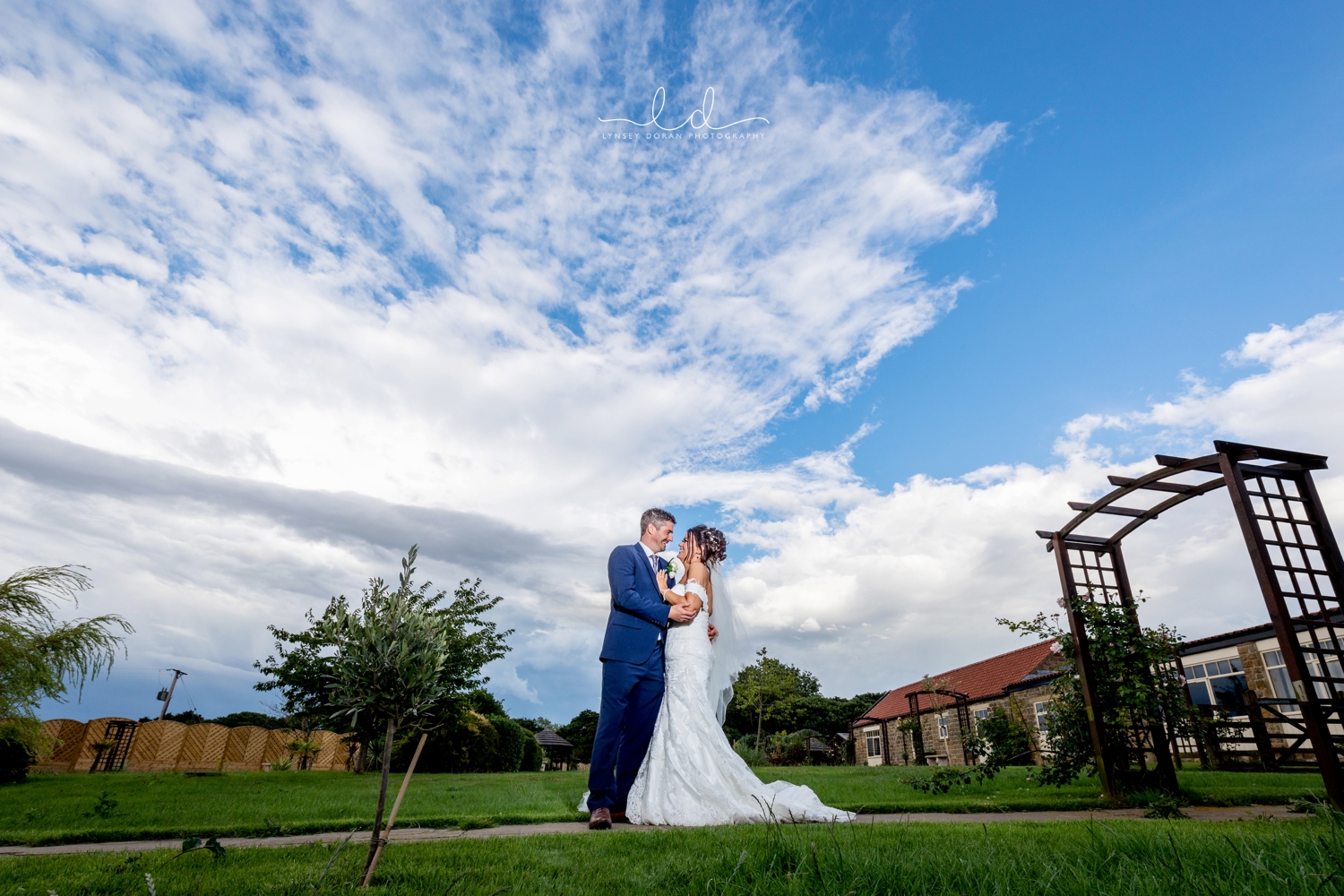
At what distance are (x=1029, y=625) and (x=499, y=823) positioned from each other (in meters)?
6.94

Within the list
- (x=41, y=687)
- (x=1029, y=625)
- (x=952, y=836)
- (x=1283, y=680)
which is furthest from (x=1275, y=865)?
(x=1283, y=680)

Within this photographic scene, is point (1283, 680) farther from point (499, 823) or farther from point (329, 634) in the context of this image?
point (329, 634)

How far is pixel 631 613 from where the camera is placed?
244 inches

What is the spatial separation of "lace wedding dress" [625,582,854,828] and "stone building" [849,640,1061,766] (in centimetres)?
1701

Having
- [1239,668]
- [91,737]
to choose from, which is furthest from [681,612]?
[91,737]

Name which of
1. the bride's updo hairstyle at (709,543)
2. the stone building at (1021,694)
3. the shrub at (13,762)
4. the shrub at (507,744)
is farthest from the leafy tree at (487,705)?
the bride's updo hairstyle at (709,543)

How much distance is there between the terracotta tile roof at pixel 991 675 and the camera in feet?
85.1

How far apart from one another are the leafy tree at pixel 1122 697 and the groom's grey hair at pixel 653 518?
210 inches

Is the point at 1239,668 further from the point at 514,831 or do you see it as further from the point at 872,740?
the point at 514,831

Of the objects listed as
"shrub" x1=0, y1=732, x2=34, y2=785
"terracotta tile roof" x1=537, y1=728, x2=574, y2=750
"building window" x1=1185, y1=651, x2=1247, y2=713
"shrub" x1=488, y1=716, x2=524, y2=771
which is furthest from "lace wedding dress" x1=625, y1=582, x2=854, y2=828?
"terracotta tile roof" x1=537, y1=728, x2=574, y2=750

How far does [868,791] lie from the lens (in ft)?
29.5

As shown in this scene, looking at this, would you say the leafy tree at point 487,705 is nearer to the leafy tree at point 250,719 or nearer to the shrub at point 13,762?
the shrub at point 13,762

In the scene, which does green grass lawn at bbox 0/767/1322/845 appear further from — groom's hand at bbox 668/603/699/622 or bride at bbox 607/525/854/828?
groom's hand at bbox 668/603/699/622

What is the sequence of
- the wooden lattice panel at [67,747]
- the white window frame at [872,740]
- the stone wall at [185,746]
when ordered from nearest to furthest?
the wooden lattice panel at [67,747], the stone wall at [185,746], the white window frame at [872,740]
